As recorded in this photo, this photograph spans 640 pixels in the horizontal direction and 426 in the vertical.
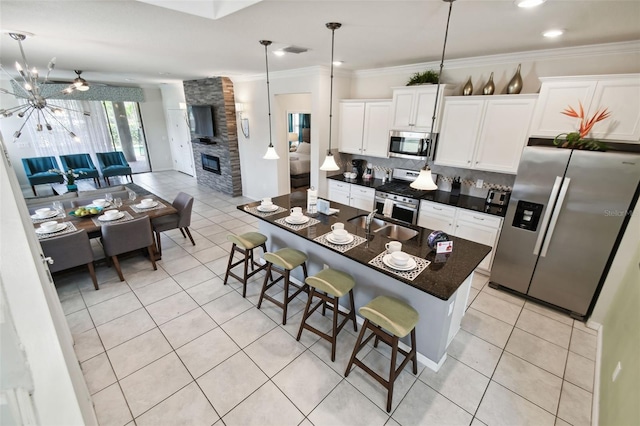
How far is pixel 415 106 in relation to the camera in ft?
13.4

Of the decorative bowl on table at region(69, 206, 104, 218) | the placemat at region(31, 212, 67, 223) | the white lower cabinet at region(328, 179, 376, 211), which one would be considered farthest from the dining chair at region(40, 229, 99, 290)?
the white lower cabinet at region(328, 179, 376, 211)

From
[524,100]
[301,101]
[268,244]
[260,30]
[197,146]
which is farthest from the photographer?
[197,146]

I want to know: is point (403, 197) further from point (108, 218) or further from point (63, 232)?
point (63, 232)

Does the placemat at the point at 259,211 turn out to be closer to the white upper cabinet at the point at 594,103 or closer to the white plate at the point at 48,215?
the white plate at the point at 48,215

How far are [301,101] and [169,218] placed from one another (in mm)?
3837

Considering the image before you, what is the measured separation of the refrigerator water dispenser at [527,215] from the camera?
307 centimetres

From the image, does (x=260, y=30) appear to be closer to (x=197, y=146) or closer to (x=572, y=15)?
(x=572, y=15)

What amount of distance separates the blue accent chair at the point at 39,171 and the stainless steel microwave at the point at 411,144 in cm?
817

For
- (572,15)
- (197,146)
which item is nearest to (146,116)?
(197,146)

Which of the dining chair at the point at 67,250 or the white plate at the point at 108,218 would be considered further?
the white plate at the point at 108,218

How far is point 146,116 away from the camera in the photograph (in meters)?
9.12

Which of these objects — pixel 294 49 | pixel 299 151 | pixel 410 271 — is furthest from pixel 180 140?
pixel 410 271

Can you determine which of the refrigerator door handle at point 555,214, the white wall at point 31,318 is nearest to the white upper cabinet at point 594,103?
the refrigerator door handle at point 555,214

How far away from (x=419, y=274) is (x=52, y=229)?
3.98 metres
